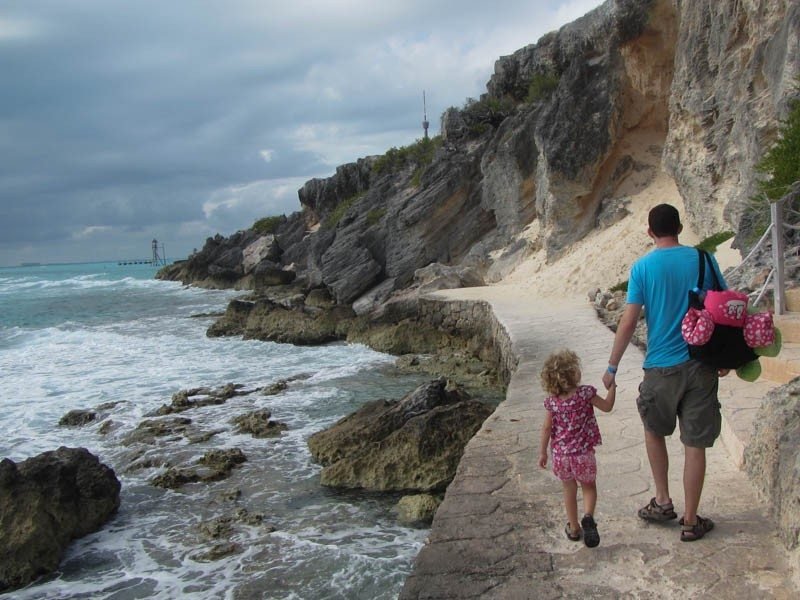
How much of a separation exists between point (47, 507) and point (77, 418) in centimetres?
515

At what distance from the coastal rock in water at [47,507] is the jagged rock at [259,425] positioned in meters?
2.59

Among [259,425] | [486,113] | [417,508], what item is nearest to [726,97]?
[259,425]

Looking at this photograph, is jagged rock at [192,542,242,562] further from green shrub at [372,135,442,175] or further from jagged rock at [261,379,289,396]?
green shrub at [372,135,442,175]

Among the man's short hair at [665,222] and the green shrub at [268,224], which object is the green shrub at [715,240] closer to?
the man's short hair at [665,222]

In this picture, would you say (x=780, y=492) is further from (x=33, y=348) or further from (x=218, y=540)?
(x=33, y=348)

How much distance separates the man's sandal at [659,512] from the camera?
365cm

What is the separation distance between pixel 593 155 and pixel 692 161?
15.0ft

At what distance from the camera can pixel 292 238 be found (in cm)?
4844

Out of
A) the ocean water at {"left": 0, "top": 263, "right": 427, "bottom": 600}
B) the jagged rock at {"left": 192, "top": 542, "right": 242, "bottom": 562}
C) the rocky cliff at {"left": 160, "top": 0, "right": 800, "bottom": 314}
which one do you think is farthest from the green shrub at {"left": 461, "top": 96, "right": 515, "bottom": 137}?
the jagged rock at {"left": 192, "top": 542, "right": 242, "bottom": 562}

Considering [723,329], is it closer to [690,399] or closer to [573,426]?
[690,399]

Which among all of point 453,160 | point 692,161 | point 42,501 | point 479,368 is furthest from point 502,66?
point 42,501

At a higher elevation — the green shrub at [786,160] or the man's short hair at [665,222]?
the green shrub at [786,160]

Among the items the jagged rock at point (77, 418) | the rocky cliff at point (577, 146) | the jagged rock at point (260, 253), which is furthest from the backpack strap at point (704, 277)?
the jagged rock at point (260, 253)

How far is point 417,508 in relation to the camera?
6.60m
